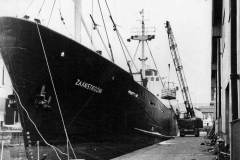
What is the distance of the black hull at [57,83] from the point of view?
8.65m

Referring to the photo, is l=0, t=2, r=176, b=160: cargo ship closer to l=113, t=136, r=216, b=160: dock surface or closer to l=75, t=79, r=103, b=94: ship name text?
l=75, t=79, r=103, b=94: ship name text

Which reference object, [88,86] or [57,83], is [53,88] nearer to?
[57,83]

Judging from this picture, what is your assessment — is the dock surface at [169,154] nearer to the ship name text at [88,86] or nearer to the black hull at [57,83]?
the black hull at [57,83]

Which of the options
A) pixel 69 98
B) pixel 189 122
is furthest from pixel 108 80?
pixel 189 122

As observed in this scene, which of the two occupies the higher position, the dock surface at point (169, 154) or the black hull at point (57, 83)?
the black hull at point (57, 83)

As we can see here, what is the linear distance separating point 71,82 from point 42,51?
1267 millimetres

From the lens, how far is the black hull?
8.65 m

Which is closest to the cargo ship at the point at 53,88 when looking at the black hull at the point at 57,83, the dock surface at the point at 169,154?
the black hull at the point at 57,83

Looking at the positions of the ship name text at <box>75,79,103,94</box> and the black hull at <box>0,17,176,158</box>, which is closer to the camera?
the black hull at <box>0,17,176,158</box>

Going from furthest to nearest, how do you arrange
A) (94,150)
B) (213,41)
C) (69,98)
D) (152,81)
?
(152,81) < (213,41) < (94,150) < (69,98)

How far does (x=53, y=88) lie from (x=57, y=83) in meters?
0.21

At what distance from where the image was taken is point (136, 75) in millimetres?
20609

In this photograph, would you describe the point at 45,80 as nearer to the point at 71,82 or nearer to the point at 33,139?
the point at 71,82

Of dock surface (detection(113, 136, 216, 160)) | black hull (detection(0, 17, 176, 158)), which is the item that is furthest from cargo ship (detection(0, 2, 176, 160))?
dock surface (detection(113, 136, 216, 160))
